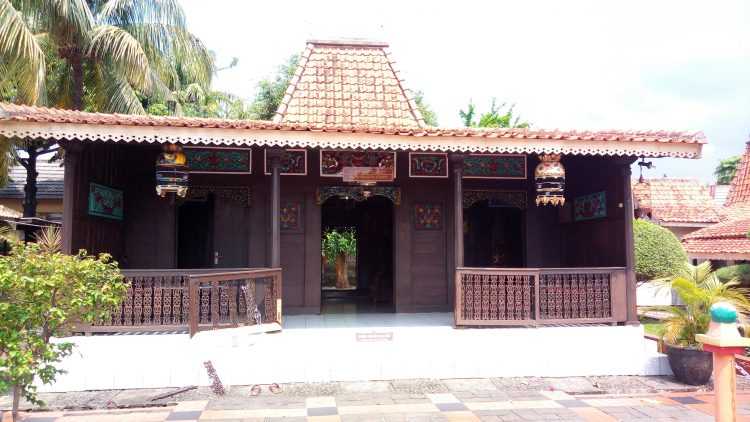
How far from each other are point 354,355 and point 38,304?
11.7 ft

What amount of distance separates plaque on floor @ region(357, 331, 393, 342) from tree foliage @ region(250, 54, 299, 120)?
1676cm

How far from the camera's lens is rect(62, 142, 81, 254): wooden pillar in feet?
21.1

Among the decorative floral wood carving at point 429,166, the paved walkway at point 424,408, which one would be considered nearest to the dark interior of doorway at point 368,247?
the decorative floral wood carving at point 429,166

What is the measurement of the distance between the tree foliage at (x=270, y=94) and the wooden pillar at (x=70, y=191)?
16.0 meters

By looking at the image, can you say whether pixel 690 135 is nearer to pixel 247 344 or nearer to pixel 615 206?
pixel 615 206

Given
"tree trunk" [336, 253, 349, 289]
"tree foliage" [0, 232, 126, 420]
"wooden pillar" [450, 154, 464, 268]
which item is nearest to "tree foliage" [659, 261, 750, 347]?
"wooden pillar" [450, 154, 464, 268]

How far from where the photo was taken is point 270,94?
22797 mm

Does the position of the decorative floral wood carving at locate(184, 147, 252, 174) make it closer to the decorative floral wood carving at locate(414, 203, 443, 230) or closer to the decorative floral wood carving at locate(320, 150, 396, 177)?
the decorative floral wood carving at locate(320, 150, 396, 177)

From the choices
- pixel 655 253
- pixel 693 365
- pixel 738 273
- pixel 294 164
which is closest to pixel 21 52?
pixel 294 164

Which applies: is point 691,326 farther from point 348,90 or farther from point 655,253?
point 348,90

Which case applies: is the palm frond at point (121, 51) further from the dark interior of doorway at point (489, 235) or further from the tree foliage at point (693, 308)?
the tree foliage at point (693, 308)

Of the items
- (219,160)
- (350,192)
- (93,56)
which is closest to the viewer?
(219,160)

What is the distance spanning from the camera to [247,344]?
20.3 feet

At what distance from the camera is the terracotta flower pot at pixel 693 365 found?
645 centimetres
